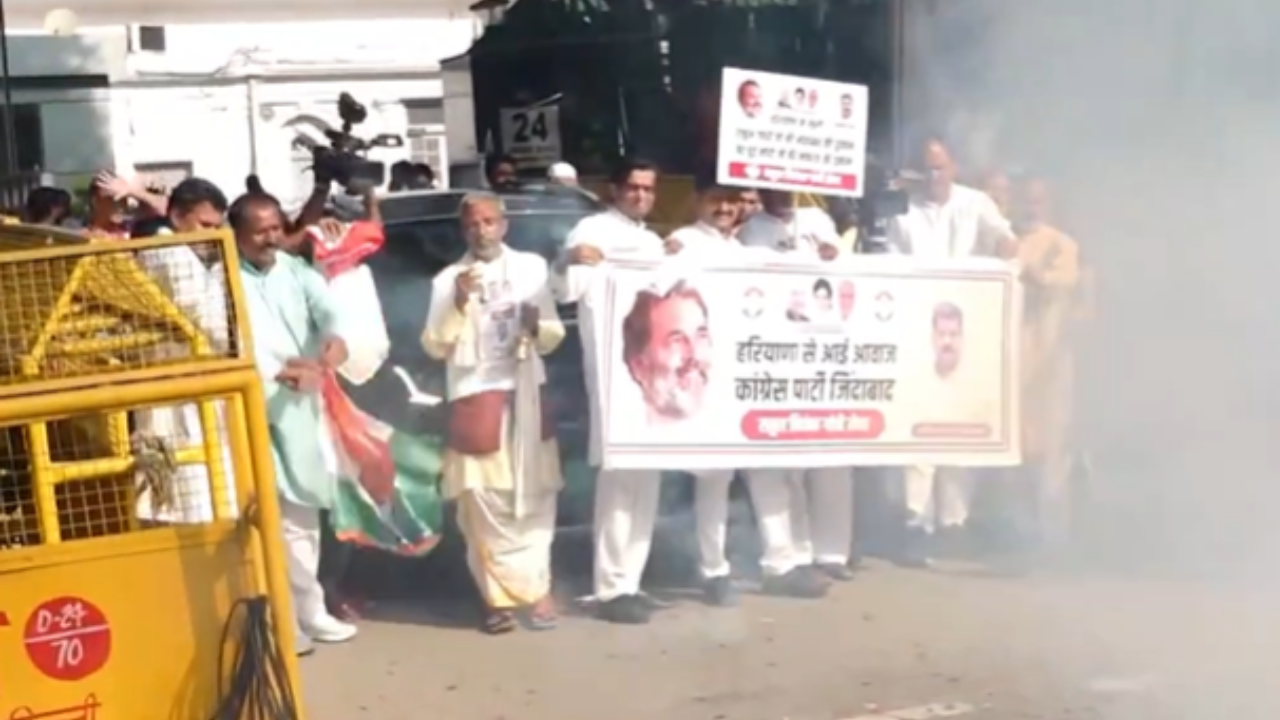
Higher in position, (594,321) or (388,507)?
(594,321)

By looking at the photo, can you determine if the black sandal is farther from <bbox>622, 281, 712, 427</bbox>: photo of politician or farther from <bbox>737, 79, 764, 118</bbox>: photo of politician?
<bbox>737, 79, 764, 118</bbox>: photo of politician

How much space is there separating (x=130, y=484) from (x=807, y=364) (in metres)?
2.75

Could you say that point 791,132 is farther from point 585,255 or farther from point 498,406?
point 498,406

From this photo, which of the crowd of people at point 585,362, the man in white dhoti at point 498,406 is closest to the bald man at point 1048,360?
the crowd of people at point 585,362

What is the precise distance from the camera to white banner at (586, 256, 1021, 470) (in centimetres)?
516

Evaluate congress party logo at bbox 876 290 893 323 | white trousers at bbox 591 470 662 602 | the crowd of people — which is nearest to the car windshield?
the crowd of people

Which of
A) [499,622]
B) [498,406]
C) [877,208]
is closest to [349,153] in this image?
[498,406]

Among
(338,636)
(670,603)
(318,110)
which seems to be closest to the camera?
(338,636)

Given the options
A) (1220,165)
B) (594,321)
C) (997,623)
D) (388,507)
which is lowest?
(997,623)

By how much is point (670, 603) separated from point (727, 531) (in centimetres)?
30

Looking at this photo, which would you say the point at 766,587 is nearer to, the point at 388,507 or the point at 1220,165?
the point at 388,507

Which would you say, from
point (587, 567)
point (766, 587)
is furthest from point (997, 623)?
point (587, 567)

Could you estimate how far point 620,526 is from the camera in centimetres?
525

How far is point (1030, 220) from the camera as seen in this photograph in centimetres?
559
